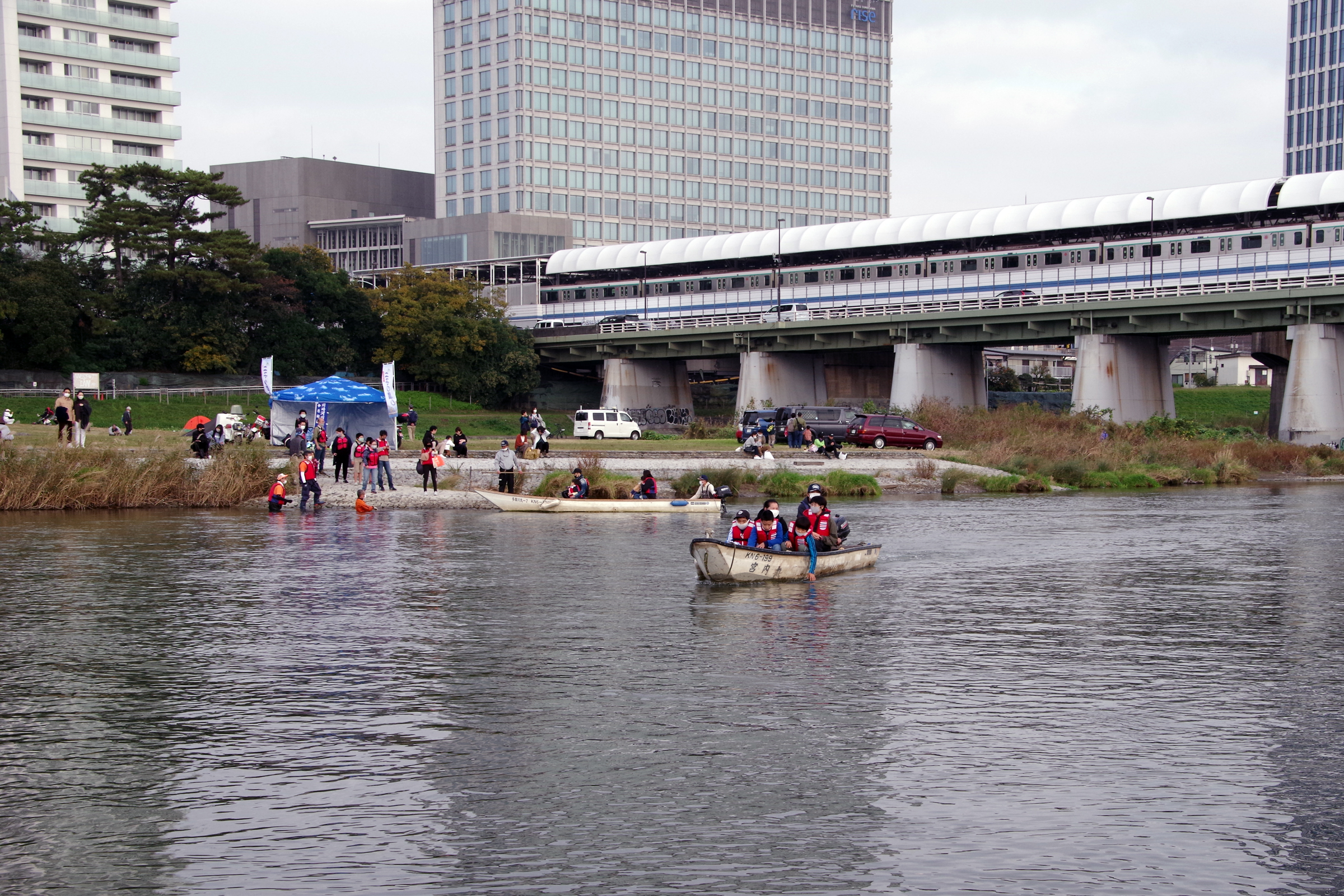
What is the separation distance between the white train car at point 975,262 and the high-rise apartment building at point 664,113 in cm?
2791

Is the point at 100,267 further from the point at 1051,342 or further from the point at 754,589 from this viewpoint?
the point at 754,589

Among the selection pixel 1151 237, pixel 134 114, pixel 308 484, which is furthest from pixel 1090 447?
pixel 134 114

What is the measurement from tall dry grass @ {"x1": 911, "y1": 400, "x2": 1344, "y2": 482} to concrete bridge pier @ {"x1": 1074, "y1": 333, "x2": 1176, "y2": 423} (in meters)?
7.01

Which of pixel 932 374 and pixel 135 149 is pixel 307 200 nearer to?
pixel 135 149

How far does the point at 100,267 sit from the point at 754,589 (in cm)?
7633

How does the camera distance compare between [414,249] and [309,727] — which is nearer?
[309,727]

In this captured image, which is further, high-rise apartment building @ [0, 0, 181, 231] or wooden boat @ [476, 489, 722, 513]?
high-rise apartment building @ [0, 0, 181, 231]

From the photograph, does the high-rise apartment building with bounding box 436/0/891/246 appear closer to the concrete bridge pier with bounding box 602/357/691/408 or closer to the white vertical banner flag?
the concrete bridge pier with bounding box 602/357/691/408

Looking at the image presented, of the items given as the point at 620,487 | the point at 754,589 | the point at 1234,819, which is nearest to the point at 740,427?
the point at 620,487

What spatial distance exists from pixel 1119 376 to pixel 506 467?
45.5m

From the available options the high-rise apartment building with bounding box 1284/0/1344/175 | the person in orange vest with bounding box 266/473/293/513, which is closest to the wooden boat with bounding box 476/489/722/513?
the person in orange vest with bounding box 266/473/293/513

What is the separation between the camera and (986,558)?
3072 cm

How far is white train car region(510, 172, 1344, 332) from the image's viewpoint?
77938mm

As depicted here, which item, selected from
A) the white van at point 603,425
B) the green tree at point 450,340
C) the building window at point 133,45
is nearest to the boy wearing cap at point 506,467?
the white van at point 603,425
